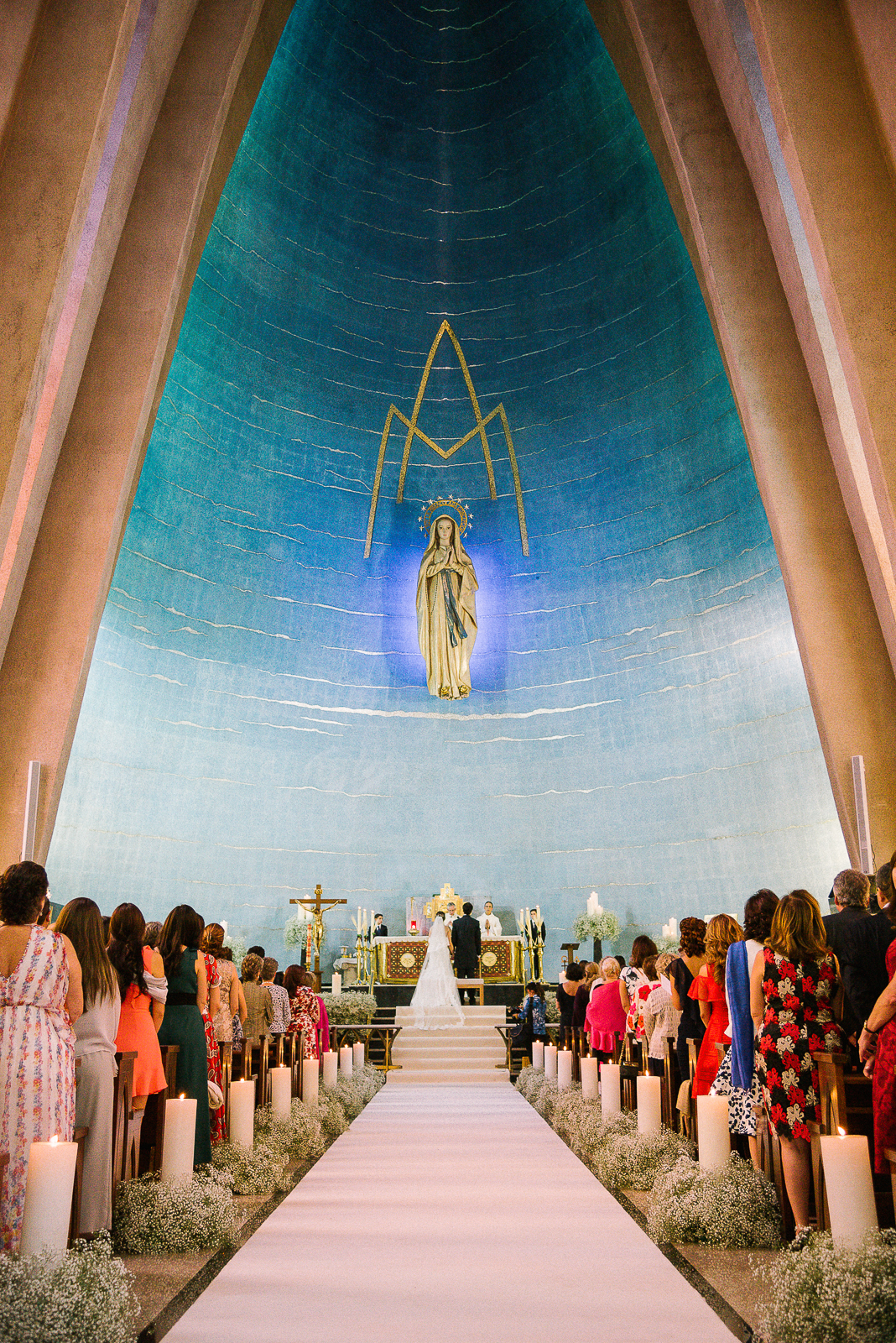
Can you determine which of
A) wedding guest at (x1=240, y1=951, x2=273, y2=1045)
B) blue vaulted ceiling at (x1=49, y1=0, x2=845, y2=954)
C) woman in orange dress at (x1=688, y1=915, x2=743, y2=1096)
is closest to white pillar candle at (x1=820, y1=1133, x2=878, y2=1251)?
woman in orange dress at (x1=688, y1=915, x2=743, y2=1096)

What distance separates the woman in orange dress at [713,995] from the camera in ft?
15.7

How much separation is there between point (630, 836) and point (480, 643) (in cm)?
418

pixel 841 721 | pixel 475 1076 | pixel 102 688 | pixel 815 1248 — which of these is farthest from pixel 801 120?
pixel 102 688

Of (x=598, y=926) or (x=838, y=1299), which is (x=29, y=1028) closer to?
(x=838, y=1299)

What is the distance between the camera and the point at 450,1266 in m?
3.77

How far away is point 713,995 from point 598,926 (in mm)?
10533

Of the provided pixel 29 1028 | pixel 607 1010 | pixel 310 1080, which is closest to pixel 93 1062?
pixel 29 1028

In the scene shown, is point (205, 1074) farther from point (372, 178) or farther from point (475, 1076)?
point (372, 178)

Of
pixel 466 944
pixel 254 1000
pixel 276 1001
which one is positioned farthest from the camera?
pixel 466 944

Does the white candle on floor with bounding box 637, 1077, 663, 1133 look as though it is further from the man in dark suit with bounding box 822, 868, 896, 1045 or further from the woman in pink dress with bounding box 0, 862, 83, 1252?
the woman in pink dress with bounding box 0, 862, 83, 1252

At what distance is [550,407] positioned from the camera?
17.5 metres

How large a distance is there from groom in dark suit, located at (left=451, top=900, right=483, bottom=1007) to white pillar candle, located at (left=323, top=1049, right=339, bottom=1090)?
4841 millimetres

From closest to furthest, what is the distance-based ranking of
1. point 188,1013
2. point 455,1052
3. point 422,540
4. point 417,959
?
point 188,1013
point 455,1052
point 417,959
point 422,540

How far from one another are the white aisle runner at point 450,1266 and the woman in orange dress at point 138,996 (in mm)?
779
